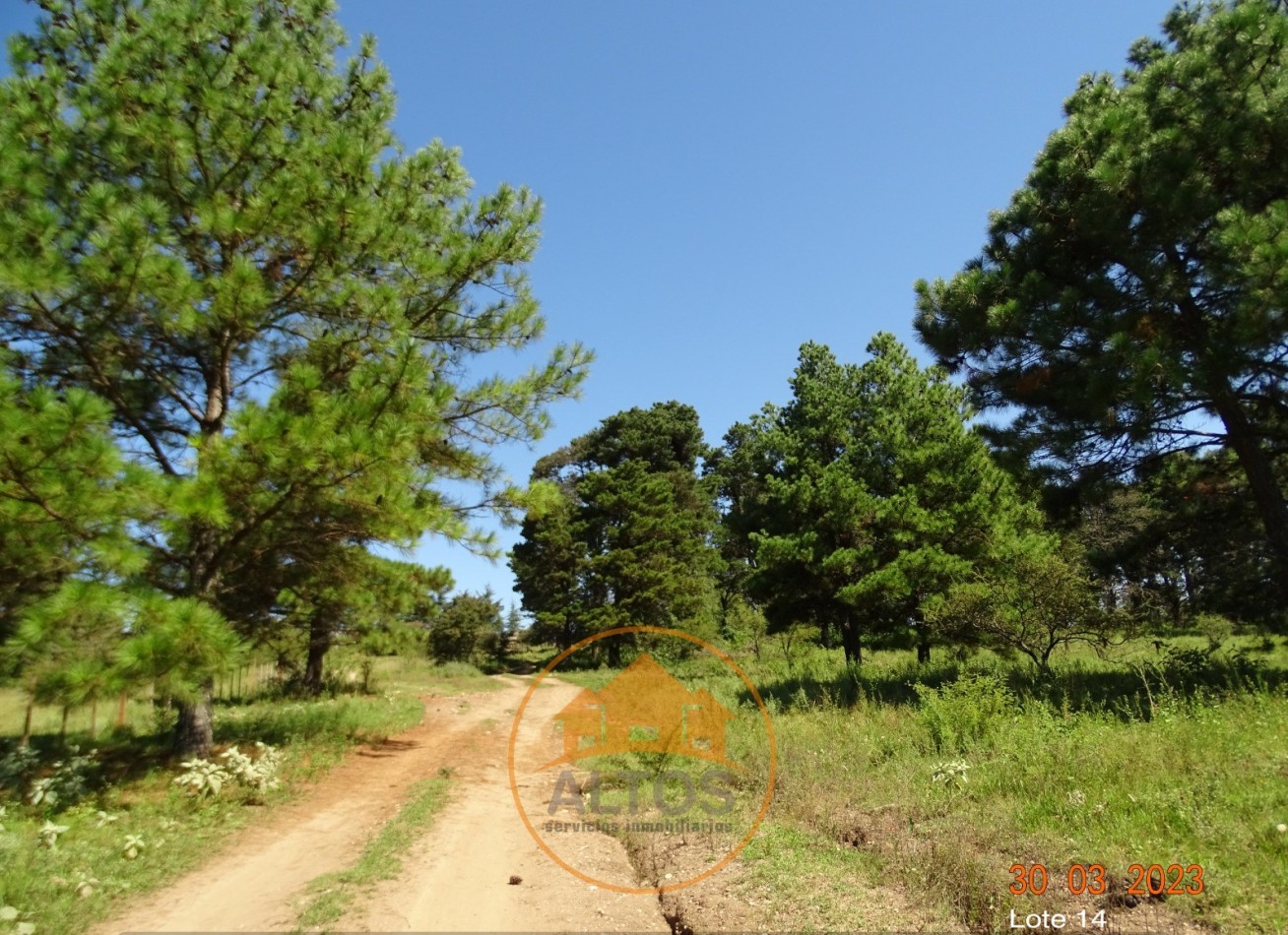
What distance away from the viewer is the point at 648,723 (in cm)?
1070

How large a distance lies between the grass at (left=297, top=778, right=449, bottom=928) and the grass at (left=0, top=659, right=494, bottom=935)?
0.75 m

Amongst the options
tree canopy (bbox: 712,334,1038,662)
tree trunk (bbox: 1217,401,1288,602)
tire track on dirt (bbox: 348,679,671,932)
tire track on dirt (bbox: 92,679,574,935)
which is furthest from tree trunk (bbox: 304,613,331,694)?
tree trunk (bbox: 1217,401,1288,602)

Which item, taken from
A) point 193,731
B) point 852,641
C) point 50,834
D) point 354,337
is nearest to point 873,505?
point 852,641

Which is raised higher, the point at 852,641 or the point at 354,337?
the point at 354,337

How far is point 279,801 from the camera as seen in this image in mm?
7309

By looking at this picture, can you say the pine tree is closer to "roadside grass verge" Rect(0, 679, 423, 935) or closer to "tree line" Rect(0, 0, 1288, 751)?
"tree line" Rect(0, 0, 1288, 751)

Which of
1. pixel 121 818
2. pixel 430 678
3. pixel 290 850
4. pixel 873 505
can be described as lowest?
pixel 430 678

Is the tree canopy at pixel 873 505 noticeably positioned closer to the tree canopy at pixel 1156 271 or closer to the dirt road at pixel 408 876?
the tree canopy at pixel 1156 271

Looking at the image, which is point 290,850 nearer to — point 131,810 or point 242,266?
point 131,810

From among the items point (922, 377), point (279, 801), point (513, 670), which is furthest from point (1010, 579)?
point (513, 670)

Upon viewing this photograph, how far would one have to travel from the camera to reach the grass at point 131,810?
4.46 meters
